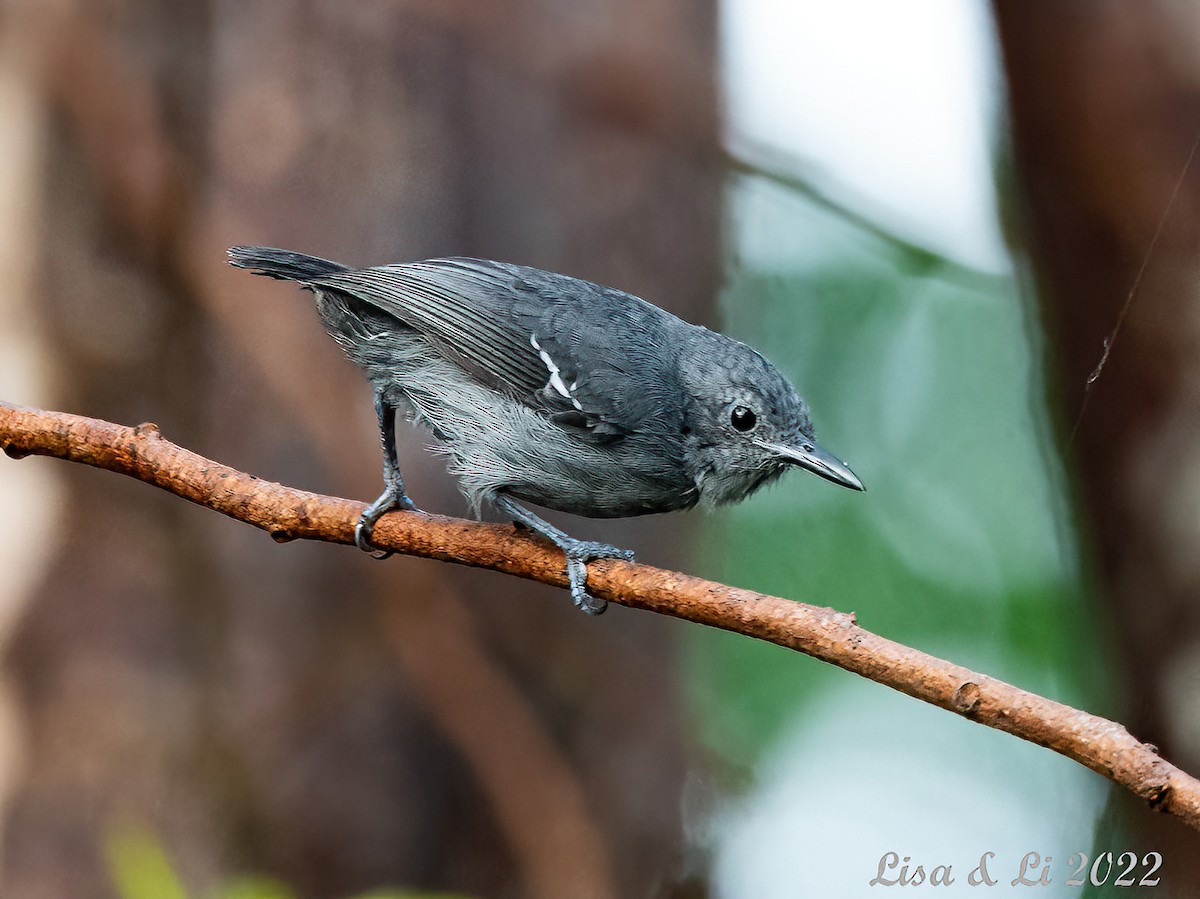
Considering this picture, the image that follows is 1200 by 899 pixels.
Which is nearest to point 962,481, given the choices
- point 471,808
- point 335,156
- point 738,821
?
point 738,821

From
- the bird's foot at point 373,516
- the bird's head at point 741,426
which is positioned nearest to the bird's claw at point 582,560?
the bird's head at point 741,426

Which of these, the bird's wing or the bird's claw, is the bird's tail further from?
the bird's claw

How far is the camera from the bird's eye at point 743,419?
1960 millimetres

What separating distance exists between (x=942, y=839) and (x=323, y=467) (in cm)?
203

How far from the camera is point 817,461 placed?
1851mm

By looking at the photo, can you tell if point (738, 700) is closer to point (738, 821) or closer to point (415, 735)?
point (738, 821)

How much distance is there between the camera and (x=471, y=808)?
3125 millimetres

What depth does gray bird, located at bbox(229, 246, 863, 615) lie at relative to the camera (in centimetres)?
198

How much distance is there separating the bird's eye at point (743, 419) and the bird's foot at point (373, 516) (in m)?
0.67

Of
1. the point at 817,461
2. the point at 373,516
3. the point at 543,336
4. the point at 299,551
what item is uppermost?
the point at 543,336

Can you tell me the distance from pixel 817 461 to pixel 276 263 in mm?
1207

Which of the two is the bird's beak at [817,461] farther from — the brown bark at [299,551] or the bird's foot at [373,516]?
the brown bark at [299,551]

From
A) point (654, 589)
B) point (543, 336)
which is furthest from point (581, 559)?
point (543, 336)

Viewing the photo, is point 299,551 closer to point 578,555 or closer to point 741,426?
A: point 578,555
